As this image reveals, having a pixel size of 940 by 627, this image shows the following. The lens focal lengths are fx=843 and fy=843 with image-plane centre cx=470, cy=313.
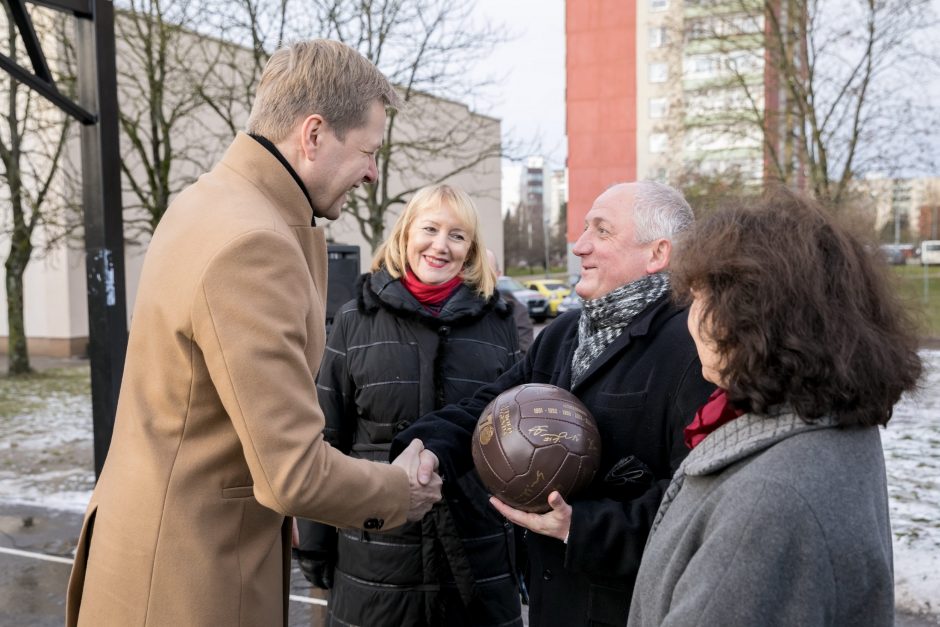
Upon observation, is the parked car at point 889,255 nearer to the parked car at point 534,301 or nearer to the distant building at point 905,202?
the distant building at point 905,202

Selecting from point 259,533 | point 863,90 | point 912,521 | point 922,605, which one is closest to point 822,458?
point 259,533

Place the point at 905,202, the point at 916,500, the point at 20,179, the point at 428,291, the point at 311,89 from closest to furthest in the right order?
1. the point at 311,89
2. the point at 428,291
3. the point at 916,500
4. the point at 20,179
5. the point at 905,202

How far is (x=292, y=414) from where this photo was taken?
6.40ft

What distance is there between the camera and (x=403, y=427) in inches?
133

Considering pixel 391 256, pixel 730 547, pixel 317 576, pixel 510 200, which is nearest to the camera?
pixel 730 547

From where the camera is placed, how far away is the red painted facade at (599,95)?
49.5 meters

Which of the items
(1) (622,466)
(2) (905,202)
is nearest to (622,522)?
(1) (622,466)

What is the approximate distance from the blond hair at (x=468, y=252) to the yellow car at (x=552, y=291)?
88.0 feet

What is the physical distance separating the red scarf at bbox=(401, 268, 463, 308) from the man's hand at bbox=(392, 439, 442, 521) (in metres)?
Answer: 0.97

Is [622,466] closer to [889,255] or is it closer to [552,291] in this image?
[889,255]

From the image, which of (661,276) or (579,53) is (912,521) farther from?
(579,53)

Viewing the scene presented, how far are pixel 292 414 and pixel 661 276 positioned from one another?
1.28 metres

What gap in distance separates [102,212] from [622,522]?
4.44 m
